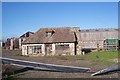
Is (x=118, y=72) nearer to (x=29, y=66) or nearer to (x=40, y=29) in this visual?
(x=29, y=66)

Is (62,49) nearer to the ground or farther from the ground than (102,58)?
farther from the ground

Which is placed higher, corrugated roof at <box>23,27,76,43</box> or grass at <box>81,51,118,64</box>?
corrugated roof at <box>23,27,76,43</box>

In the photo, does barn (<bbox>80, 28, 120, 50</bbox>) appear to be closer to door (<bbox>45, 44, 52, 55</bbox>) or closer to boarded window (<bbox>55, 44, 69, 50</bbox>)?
boarded window (<bbox>55, 44, 69, 50</bbox>)

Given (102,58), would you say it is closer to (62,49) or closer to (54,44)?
(62,49)

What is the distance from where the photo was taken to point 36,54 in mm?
32406

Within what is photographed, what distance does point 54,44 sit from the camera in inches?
1266

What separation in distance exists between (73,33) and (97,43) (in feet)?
28.8

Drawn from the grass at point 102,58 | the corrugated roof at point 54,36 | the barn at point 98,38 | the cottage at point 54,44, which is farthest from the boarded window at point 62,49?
the barn at point 98,38

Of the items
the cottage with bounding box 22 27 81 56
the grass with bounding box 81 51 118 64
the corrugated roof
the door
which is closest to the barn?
the corrugated roof

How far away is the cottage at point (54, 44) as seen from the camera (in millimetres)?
31859

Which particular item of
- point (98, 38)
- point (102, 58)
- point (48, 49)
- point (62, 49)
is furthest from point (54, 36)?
point (98, 38)

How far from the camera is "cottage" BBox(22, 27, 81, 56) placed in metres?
31.9

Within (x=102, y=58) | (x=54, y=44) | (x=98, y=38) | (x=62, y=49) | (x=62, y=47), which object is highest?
(x=98, y=38)

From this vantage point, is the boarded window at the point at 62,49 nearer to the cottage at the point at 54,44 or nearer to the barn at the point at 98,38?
the cottage at the point at 54,44
